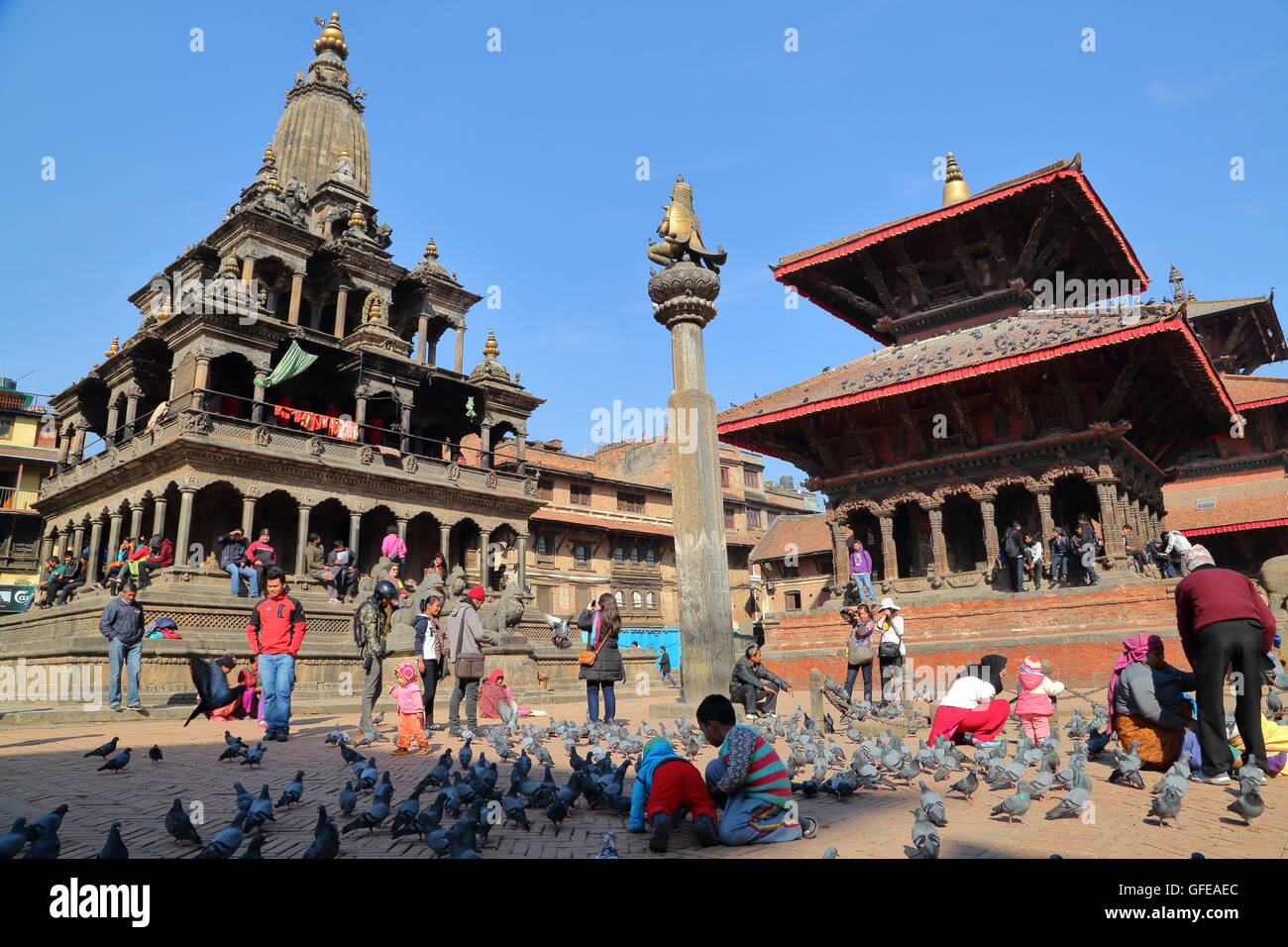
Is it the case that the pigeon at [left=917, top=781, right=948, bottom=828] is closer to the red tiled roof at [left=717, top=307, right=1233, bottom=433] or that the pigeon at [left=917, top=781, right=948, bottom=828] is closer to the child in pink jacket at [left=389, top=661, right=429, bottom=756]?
the child in pink jacket at [left=389, top=661, right=429, bottom=756]

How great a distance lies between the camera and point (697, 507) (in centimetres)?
1095

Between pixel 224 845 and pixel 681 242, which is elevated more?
pixel 681 242

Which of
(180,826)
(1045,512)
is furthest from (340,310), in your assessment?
(180,826)

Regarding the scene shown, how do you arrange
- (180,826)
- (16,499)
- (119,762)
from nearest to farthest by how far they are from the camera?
1. (180,826)
2. (119,762)
3. (16,499)

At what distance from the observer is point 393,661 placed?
59.2 feet

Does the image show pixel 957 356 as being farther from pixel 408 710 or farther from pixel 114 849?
pixel 114 849

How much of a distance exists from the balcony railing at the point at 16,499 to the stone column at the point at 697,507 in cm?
4312

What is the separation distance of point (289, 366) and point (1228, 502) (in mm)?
33315

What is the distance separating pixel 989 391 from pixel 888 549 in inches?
197

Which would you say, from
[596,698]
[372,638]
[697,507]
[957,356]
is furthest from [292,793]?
[957,356]

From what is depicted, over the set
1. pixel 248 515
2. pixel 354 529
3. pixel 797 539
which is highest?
pixel 797 539

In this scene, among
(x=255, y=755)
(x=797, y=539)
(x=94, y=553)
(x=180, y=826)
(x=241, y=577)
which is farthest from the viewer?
(x=797, y=539)

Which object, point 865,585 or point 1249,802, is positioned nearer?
point 1249,802

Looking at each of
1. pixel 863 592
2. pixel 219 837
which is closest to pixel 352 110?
pixel 863 592
